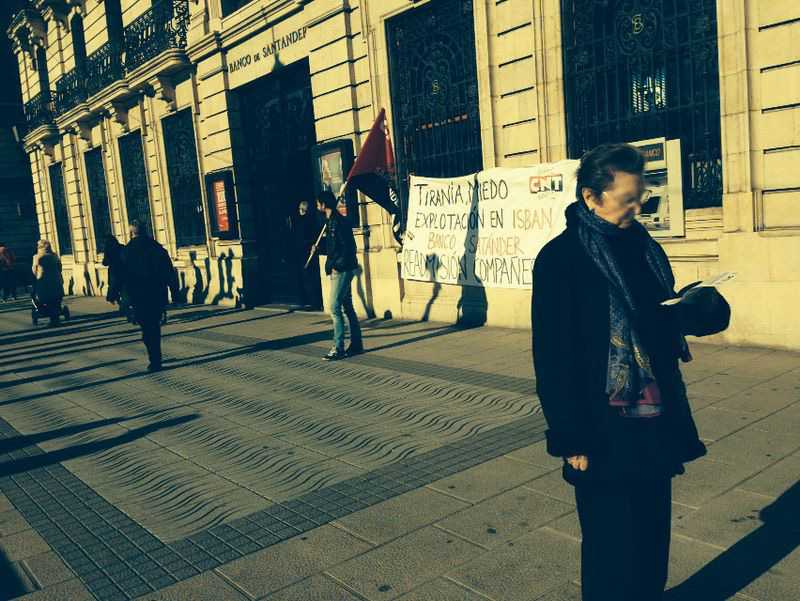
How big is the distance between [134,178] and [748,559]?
72.4ft

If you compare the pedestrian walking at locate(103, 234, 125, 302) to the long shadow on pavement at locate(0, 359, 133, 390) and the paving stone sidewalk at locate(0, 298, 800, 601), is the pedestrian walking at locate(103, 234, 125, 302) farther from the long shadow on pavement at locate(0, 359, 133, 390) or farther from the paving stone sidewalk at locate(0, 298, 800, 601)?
the paving stone sidewalk at locate(0, 298, 800, 601)

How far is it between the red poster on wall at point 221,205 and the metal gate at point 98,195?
377 inches

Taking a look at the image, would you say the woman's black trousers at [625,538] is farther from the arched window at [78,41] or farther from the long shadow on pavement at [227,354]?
the arched window at [78,41]

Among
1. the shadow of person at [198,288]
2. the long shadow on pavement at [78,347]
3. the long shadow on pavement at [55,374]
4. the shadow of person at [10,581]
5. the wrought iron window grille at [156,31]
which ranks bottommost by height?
the long shadow on pavement at [78,347]

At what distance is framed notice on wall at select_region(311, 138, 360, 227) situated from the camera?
12.7 meters

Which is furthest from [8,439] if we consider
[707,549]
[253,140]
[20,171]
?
[20,171]

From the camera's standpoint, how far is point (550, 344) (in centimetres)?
249

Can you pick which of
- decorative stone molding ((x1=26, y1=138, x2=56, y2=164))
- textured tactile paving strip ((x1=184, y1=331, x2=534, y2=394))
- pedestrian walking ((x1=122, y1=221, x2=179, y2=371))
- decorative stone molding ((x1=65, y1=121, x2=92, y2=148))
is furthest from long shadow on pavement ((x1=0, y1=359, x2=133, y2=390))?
decorative stone molding ((x1=26, y1=138, x2=56, y2=164))

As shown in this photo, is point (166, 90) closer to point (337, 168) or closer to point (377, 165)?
point (337, 168)

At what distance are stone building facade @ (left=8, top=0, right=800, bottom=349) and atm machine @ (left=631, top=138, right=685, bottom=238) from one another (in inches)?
3.9

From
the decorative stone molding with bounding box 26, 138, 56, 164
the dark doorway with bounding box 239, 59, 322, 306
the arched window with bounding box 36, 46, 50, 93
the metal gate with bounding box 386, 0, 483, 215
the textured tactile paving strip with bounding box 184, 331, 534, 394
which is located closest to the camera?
the textured tactile paving strip with bounding box 184, 331, 534, 394

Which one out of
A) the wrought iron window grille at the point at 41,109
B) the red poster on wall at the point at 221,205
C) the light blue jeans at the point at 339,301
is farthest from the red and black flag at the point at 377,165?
the wrought iron window grille at the point at 41,109

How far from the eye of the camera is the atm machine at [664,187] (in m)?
8.27

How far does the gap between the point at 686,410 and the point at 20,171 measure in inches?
1689
